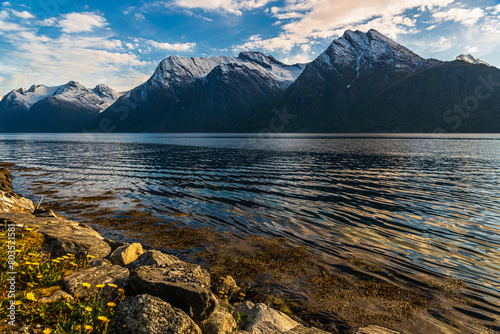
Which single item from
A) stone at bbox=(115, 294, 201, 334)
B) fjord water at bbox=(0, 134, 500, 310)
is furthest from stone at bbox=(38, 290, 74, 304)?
fjord water at bbox=(0, 134, 500, 310)

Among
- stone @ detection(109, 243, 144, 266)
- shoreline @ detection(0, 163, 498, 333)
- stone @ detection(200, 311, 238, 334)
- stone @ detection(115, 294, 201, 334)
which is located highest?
stone @ detection(115, 294, 201, 334)

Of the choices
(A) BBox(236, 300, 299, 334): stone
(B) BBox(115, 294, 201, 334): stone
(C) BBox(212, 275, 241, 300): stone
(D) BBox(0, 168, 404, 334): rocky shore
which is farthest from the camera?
(C) BBox(212, 275, 241, 300): stone

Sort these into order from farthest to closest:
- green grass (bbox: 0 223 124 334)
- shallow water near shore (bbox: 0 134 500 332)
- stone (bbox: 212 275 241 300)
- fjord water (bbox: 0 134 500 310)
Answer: fjord water (bbox: 0 134 500 310), shallow water near shore (bbox: 0 134 500 332), stone (bbox: 212 275 241 300), green grass (bbox: 0 223 124 334)

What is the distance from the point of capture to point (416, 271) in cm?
1148

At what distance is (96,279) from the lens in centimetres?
755

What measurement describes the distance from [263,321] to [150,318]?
328 cm

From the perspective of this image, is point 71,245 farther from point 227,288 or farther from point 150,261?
point 227,288

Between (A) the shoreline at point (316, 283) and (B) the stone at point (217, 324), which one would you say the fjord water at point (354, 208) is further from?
(B) the stone at point (217, 324)

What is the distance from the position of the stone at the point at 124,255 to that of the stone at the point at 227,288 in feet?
11.7

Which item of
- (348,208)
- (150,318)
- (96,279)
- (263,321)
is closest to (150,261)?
(96,279)

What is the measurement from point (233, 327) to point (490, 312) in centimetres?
896

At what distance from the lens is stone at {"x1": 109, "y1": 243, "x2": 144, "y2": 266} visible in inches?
389

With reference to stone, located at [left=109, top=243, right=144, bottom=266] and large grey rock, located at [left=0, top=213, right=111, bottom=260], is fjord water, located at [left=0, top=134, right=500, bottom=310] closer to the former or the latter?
stone, located at [left=109, top=243, right=144, bottom=266]

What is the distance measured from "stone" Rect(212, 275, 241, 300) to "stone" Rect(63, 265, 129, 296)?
Result: 3.47 meters
